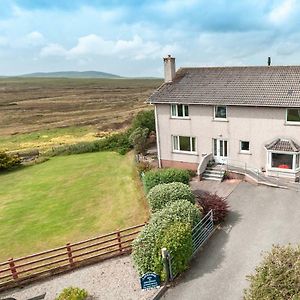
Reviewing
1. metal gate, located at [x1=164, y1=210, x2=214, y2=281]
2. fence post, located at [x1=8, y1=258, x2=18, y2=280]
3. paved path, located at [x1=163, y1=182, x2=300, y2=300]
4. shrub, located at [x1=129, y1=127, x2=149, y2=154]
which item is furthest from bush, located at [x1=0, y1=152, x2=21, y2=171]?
metal gate, located at [x1=164, y1=210, x2=214, y2=281]

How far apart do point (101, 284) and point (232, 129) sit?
1682cm

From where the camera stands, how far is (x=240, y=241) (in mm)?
17297

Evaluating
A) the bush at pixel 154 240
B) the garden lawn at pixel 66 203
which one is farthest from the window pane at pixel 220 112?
→ the bush at pixel 154 240

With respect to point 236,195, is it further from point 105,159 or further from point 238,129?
point 105,159

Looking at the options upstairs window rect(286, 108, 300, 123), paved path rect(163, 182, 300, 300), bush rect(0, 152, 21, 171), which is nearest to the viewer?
paved path rect(163, 182, 300, 300)

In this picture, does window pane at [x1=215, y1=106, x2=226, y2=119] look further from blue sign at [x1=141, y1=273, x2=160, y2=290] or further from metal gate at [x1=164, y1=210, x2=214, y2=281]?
blue sign at [x1=141, y1=273, x2=160, y2=290]

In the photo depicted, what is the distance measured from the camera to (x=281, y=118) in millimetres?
24469

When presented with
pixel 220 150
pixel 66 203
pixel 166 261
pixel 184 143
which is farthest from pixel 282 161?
pixel 66 203

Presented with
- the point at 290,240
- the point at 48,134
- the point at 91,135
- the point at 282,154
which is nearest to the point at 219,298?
the point at 290,240

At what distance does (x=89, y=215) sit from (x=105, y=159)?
638 inches

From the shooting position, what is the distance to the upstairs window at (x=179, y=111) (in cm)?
2844

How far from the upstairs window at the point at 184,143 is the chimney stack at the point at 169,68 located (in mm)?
5725

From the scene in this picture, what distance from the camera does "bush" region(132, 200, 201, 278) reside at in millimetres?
14398

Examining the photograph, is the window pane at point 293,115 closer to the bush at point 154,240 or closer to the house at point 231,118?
the house at point 231,118
